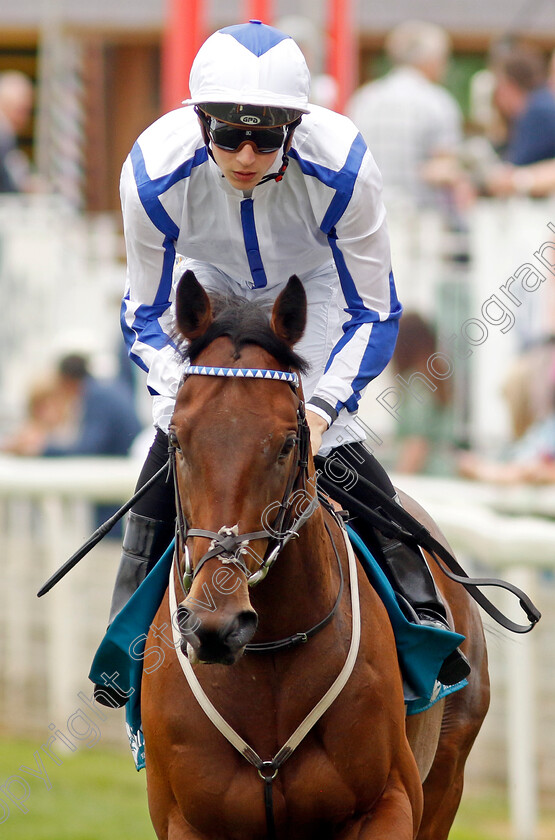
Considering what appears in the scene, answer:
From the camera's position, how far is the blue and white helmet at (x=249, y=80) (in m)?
3.62

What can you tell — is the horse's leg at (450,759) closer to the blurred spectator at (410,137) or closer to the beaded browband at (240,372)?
the beaded browband at (240,372)

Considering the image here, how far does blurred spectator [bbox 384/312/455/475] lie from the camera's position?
790 cm

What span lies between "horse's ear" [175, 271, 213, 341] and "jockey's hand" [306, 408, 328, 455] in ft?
1.27

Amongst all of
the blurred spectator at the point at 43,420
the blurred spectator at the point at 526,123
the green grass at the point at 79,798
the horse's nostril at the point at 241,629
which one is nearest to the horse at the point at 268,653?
the horse's nostril at the point at 241,629

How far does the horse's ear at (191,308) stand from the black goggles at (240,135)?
49 centimetres

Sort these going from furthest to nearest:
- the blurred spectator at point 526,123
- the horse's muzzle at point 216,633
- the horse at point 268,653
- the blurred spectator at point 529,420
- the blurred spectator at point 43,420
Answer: the blurred spectator at point 43,420
the blurred spectator at point 526,123
the blurred spectator at point 529,420
the horse at point 268,653
the horse's muzzle at point 216,633

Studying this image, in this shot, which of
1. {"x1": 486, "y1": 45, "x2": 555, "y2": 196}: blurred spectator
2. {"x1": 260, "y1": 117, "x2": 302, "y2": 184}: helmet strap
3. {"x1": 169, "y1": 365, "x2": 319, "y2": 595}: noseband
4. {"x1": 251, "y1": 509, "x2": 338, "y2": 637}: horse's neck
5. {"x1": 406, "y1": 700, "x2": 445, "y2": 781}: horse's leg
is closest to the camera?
{"x1": 169, "y1": 365, "x2": 319, "y2": 595}: noseband

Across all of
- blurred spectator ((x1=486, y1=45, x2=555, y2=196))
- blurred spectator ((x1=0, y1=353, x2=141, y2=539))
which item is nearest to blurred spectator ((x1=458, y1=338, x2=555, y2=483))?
blurred spectator ((x1=486, y1=45, x2=555, y2=196))

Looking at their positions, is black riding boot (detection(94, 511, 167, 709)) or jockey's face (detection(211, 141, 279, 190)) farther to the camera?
black riding boot (detection(94, 511, 167, 709))

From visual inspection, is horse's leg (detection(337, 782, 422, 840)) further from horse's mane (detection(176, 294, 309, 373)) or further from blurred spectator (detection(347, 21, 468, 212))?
blurred spectator (detection(347, 21, 468, 212))

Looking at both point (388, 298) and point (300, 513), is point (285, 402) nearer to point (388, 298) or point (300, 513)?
point (300, 513)

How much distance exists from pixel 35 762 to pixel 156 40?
1030 centimetres

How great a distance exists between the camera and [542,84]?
8.48 meters

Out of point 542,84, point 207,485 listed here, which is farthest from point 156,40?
point 207,485
